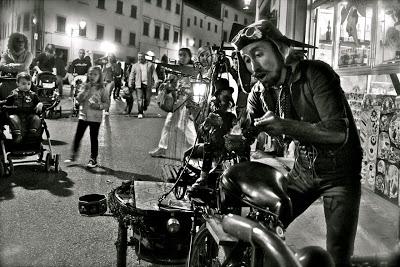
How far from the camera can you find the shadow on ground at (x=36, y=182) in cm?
658

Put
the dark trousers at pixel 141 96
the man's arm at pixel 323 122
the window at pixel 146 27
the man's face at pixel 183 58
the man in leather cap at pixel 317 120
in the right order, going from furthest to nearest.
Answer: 1. the window at pixel 146 27
2. the dark trousers at pixel 141 96
3. the man's face at pixel 183 58
4. the man in leather cap at pixel 317 120
5. the man's arm at pixel 323 122

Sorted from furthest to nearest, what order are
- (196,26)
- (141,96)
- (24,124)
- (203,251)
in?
(196,26) < (141,96) < (24,124) < (203,251)

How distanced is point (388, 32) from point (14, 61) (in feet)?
28.7

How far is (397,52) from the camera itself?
5.72 metres

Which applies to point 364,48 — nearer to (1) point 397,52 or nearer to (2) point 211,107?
(1) point 397,52

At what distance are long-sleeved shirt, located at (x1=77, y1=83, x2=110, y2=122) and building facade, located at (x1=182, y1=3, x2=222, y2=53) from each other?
2309 inches

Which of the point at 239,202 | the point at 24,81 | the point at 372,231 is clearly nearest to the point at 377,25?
the point at 372,231

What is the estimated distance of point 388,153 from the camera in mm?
5805

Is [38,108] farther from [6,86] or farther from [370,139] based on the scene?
[370,139]

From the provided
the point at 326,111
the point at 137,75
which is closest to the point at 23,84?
the point at 326,111

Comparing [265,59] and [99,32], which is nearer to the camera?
[265,59]

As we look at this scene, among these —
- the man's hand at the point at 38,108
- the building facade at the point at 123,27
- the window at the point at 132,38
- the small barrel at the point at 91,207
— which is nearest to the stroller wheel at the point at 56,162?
the man's hand at the point at 38,108

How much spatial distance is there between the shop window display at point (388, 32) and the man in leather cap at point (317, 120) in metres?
3.69

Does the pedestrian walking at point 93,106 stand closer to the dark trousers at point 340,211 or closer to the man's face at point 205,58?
the man's face at point 205,58
